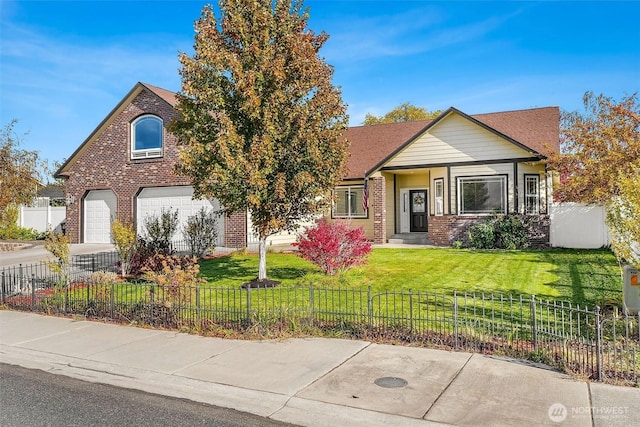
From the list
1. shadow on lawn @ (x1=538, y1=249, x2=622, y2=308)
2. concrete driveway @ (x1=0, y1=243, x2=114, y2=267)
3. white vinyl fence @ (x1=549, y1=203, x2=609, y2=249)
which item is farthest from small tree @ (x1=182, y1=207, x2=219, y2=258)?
white vinyl fence @ (x1=549, y1=203, x2=609, y2=249)

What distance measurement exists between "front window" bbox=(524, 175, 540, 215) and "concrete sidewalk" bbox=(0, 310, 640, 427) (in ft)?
45.5

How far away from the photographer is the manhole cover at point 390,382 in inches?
222

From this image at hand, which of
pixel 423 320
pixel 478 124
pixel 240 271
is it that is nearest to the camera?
pixel 423 320

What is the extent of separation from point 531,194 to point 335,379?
15709mm

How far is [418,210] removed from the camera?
23406 mm

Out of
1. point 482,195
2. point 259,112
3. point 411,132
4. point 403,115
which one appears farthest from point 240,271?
point 403,115

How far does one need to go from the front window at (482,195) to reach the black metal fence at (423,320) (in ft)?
33.9

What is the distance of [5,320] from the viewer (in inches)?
381

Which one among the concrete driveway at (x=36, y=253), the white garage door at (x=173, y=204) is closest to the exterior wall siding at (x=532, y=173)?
the white garage door at (x=173, y=204)

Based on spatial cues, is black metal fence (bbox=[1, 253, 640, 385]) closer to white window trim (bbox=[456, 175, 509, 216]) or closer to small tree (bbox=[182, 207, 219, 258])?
small tree (bbox=[182, 207, 219, 258])

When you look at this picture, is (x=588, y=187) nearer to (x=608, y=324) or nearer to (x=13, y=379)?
(x=608, y=324)

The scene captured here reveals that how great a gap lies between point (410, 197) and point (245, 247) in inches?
336

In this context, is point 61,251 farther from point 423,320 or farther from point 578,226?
point 578,226

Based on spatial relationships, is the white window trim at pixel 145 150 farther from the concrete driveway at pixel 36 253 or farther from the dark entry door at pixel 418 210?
the dark entry door at pixel 418 210
